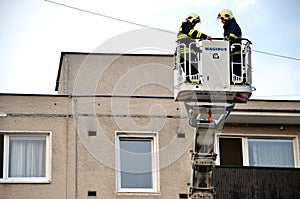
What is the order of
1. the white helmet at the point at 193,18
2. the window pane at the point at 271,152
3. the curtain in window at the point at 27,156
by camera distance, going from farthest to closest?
the window pane at the point at 271,152, the curtain in window at the point at 27,156, the white helmet at the point at 193,18

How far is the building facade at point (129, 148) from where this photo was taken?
26.4 m

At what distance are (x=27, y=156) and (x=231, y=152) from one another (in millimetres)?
5839

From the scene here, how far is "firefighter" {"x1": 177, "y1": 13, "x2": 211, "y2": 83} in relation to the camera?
66.8 feet

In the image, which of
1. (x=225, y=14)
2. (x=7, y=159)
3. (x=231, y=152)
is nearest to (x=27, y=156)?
(x=7, y=159)

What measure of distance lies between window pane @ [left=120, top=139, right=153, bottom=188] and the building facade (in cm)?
3

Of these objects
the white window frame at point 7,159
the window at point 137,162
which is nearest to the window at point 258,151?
the window at point 137,162

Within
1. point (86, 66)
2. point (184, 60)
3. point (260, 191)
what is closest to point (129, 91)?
point (86, 66)

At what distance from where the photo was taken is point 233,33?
2078cm

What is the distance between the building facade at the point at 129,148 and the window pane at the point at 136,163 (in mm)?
28

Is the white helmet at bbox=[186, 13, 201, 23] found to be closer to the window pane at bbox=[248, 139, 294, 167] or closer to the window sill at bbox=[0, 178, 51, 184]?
the window sill at bbox=[0, 178, 51, 184]

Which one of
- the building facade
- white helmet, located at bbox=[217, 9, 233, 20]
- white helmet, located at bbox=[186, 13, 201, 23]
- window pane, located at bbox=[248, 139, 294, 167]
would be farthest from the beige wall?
white helmet, located at bbox=[186, 13, 201, 23]

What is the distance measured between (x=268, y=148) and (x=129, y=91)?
444 cm

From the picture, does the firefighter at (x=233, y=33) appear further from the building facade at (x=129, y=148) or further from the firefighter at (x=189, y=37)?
the building facade at (x=129, y=148)

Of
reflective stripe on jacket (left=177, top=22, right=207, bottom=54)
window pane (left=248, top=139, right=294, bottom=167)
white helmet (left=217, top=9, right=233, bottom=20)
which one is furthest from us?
window pane (left=248, top=139, right=294, bottom=167)
